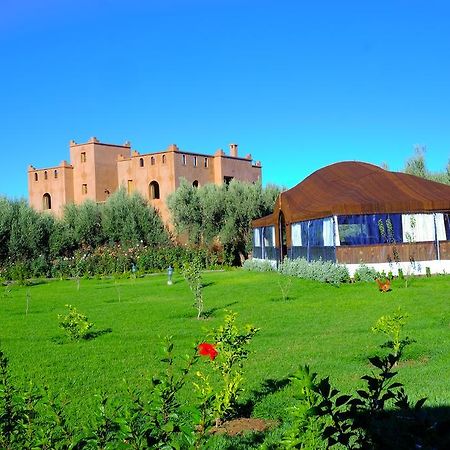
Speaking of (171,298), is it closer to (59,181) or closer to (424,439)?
(424,439)

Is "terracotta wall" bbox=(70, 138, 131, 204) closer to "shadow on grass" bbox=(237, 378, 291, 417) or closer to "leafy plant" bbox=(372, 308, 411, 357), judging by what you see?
"leafy plant" bbox=(372, 308, 411, 357)

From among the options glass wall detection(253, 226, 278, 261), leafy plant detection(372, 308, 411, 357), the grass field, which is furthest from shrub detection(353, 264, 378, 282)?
leafy plant detection(372, 308, 411, 357)

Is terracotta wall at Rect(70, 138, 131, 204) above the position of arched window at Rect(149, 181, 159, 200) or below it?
above

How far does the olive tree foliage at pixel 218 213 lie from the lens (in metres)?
34.5

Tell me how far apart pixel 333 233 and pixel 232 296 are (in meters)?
5.51

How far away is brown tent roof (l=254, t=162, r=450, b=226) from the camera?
21.0m

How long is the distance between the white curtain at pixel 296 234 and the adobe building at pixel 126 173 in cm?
1399

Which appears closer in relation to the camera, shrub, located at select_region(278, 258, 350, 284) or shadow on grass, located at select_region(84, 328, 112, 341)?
shadow on grass, located at select_region(84, 328, 112, 341)

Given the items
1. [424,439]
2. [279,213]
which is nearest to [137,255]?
[279,213]

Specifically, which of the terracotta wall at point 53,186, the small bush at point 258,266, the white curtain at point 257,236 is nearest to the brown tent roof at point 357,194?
the small bush at point 258,266

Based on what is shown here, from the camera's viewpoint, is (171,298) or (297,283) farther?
(297,283)

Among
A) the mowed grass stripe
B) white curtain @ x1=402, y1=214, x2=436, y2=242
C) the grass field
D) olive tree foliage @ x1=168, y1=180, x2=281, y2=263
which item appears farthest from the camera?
olive tree foliage @ x1=168, y1=180, x2=281, y2=263

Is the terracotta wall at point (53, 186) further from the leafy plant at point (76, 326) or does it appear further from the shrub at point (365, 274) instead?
the leafy plant at point (76, 326)

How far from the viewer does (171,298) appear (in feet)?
56.0
